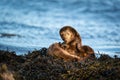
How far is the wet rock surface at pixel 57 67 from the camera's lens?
1380 centimetres

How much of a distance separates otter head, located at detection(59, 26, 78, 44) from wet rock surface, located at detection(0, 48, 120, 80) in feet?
2.28

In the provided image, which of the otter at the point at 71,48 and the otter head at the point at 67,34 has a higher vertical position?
the otter head at the point at 67,34

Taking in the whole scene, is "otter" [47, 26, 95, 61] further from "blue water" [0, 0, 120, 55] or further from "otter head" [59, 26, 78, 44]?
"blue water" [0, 0, 120, 55]

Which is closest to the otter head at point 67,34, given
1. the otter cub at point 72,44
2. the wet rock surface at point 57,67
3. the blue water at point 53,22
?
the otter cub at point 72,44

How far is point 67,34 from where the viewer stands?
16.6 m

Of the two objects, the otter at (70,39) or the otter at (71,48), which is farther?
the otter at (70,39)

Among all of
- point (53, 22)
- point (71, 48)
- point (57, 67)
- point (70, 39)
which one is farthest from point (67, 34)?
point (53, 22)

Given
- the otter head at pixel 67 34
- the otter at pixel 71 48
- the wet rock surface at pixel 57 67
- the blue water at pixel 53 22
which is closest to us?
the wet rock surface at pixel 57 67

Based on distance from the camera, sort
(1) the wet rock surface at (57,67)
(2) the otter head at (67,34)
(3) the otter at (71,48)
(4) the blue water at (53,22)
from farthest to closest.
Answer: (4) the blue water at (53,22) < (2) the otter head at (67,34) < (3) the otter at (71,48) < (1) the wet rock surface at (57,67)

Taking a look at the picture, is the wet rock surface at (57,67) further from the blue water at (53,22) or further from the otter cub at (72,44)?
the blue water at (53,22)

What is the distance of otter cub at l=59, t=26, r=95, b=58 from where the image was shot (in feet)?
54.2

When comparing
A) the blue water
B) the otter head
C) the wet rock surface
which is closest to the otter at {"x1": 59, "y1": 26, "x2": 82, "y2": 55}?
the otter head

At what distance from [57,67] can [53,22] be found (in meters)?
24.0

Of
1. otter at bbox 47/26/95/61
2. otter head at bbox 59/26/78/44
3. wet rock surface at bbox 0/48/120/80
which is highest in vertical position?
otter head at bbox 59/26/78/44
